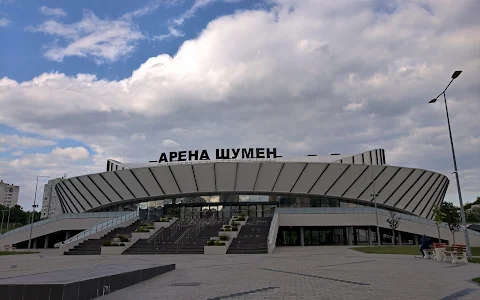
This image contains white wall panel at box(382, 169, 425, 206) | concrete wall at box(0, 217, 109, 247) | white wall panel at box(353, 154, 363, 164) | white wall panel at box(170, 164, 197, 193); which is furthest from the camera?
white wall panel at box(353, 154, 363, 164)

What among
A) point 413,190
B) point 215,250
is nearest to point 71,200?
point 215,250

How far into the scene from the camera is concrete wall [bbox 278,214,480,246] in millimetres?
41125

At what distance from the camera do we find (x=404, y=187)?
54094 mm

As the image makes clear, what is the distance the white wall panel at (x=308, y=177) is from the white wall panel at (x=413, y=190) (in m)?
14.1

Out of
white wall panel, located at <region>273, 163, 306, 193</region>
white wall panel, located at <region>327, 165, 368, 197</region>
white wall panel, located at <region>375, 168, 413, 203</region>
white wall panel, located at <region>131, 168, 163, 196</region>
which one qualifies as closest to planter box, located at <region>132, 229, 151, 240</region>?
white wall panel, located at <region>131, 168, 163, 196</region>

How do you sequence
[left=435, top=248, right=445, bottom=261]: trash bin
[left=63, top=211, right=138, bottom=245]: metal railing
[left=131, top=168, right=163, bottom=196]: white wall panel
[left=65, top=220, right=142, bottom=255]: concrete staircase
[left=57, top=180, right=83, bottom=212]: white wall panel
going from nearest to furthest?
[left=435, top=248, right=445, bottom=261]: trash bin, [left=65, top=220, right=142, bottom=255]: concrete staircase, [left=63, top=211, right=138, bottom=245]: metal railing, [left=131, top=168, right=163, bottom=196]: white wall panel, [left=57, top=180, right=83, bottom=212]: white wall panel

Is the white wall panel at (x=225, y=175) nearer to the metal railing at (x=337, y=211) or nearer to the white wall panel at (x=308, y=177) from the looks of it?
the white wall panel at (x=308, y=177)

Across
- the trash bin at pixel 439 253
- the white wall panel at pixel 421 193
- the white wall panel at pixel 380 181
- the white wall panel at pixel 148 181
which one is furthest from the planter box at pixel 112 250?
the white wall panel at pixel 421 193

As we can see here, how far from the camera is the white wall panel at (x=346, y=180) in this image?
51.0 m

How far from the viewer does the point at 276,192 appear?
52000 mm

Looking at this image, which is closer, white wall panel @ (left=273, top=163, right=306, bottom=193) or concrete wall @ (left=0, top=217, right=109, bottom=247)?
concrete wall @ (left=0, top=217, right=109, bottom=247)

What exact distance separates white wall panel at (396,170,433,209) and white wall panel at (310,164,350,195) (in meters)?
11.6

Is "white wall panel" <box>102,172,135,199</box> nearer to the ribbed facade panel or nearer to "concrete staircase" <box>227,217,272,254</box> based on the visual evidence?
the ribbed facade panel

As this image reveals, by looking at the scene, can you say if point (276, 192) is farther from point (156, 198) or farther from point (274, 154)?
point (156, 198)
